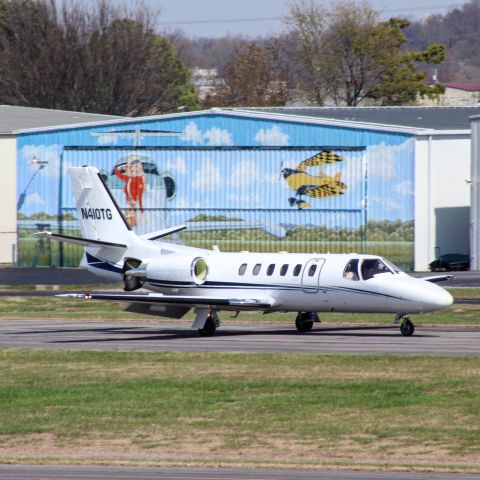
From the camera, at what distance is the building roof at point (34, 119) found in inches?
2867

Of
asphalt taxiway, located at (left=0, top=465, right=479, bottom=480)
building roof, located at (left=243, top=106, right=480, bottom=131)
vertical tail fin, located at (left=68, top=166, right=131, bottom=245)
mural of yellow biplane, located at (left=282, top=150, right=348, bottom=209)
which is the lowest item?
asphalt taxiway, located at (left=0, top=465, right=479, bottom=480)

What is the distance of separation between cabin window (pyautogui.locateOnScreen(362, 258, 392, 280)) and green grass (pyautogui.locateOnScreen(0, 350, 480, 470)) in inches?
211

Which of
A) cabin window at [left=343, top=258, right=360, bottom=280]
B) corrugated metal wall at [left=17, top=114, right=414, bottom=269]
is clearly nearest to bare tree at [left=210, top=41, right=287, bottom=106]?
corrugated metal wall at [left=17, top=114, right=414, bottom=269]

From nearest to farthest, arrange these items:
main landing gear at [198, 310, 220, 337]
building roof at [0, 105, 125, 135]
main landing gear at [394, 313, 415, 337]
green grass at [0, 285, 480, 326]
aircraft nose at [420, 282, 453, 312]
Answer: aircraft nose at [420, 282, 453, 312] < main landing gear at [394, 313, 415, 337] < main landing gear at [198, 310, 220, 337] < green grass at [0, 285, 480, 326] < building roof at [0, 105, 125, 135]

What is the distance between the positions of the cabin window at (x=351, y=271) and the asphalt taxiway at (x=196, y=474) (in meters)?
16.3

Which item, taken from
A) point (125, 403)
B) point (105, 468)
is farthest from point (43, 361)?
point (105, 468)

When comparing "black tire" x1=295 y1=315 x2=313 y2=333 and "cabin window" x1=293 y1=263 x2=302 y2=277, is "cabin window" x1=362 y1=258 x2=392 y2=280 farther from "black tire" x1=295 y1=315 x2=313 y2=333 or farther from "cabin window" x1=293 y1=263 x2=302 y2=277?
"black tire" x1=295 y1=315 x2=313 y2=333

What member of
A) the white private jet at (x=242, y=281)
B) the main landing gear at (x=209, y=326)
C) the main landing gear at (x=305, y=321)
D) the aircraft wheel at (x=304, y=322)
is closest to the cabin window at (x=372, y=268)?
the white private jet at (x=242, y=281)

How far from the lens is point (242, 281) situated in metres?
35.0

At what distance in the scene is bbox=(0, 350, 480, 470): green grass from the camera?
1870cm

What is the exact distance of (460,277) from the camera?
54750 mm

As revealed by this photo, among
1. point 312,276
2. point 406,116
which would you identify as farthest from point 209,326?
point 406,116

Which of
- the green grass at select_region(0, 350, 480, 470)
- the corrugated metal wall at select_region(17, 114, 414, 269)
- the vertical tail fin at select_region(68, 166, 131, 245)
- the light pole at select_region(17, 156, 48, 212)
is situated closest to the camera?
the green grass at select_region(0, 350, 480, 470)

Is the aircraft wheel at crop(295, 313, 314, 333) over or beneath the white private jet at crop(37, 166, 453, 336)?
beneath
